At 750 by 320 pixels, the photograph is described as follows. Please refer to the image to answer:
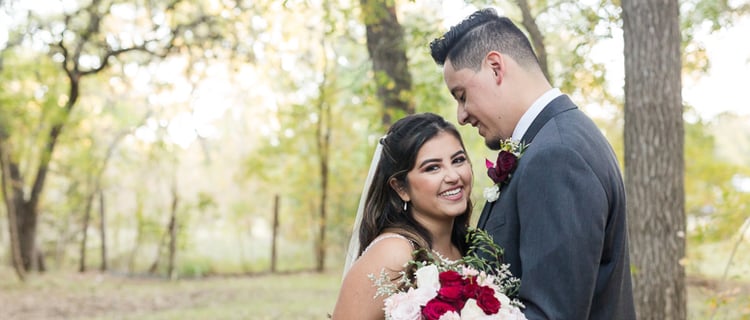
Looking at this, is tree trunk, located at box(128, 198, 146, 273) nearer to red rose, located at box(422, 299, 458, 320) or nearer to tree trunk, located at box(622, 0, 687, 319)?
tree trunk, located at box(622, 0, 687, 319)

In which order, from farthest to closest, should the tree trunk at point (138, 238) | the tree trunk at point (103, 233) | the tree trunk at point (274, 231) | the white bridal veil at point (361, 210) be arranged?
1. the tree trunk at point (138, 238)
2. the tree trunk at point (274, 231)
3. the tree trunk at point (103, 233)
4. the white bridal veil at point (361, 210)

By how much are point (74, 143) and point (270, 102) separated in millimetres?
7869

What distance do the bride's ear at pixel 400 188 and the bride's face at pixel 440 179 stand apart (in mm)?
30

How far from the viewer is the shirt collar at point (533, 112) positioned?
2648mm

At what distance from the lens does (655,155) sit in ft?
19.2

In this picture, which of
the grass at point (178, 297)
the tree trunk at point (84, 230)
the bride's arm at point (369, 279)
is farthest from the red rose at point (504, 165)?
the tree trunk at point (84, 230)

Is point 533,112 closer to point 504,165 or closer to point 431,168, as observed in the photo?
point 504,165

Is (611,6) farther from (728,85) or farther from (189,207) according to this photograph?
(189,207)

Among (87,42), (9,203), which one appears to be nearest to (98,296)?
(9,203)

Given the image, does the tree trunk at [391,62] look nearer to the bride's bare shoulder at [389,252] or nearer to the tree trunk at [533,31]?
the tree trunk at [533,31]

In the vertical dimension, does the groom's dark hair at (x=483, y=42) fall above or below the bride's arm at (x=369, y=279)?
above

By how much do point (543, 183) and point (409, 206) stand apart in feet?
4.36

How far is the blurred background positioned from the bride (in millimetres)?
2913

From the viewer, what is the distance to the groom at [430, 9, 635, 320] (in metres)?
2.21
